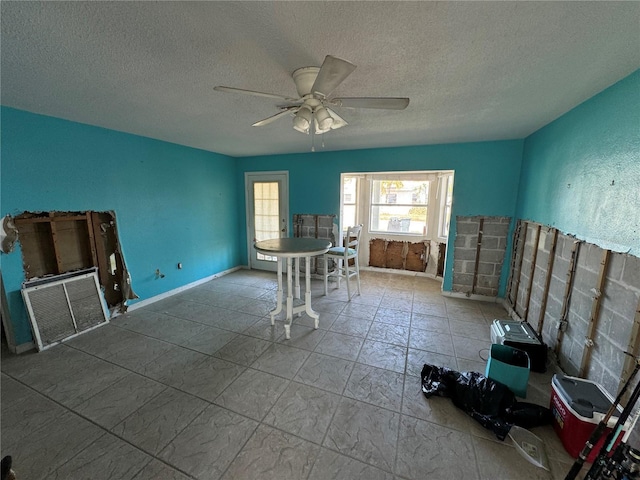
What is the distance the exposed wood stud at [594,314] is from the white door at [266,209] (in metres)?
4.14

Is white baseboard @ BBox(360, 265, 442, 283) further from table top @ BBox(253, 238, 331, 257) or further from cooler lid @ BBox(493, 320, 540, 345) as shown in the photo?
table top @ BBox(253, 238, 331, 257)

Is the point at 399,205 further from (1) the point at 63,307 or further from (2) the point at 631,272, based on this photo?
(1) the point at 63,307

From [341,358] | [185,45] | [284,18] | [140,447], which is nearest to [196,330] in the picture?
[140,447]

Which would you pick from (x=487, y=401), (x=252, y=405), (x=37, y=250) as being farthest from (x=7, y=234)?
(x=487, y=401)

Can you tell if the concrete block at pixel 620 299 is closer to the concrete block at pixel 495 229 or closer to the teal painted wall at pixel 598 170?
the teal painted wall at pixel 598 170

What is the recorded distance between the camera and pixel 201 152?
14.1 ft

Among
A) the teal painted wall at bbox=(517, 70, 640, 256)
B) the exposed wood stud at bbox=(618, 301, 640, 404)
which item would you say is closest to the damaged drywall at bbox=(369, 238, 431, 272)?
the teal painted wall at bbox=(517, 70, 640, 256)

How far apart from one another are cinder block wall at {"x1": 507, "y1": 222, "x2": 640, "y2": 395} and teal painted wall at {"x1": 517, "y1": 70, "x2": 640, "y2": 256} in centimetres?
13

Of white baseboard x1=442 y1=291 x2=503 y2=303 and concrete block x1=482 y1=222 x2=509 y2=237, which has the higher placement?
concrete block x1=482 y1=222 x2=509 y2=237

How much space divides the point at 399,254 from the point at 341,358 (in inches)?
133

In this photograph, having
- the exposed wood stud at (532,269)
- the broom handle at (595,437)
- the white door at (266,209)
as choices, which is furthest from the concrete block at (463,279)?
the white door at (266,209)

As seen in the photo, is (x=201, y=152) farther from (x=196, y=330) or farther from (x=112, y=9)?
(x=112, y=9)

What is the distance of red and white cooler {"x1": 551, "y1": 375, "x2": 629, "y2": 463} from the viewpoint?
57.2 inches

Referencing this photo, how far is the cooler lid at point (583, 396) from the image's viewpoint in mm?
1493
